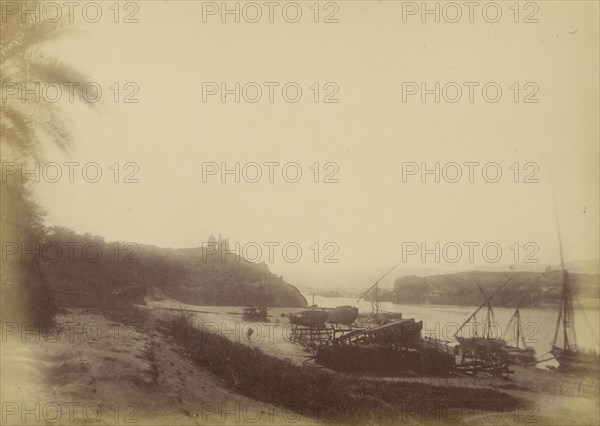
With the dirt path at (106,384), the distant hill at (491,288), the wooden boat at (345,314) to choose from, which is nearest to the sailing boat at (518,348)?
the distant hill at (491,288)

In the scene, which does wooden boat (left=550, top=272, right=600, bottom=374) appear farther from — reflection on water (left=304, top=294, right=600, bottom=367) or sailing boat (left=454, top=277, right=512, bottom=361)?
sailing boat (left=454, top=277, right=512, bottom=361)

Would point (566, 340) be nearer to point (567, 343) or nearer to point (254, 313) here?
point (567, 343)

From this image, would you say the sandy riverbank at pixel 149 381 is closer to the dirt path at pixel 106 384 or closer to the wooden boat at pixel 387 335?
the dirt path at pixel 106 384

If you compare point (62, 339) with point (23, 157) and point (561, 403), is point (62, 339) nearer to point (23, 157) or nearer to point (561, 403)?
point (23, 157)

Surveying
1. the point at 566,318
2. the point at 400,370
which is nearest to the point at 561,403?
the point at 566,318

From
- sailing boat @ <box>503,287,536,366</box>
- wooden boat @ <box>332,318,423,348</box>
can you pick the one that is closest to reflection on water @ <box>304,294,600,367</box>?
sailing boat @ <box>503,287,536,366</box>
